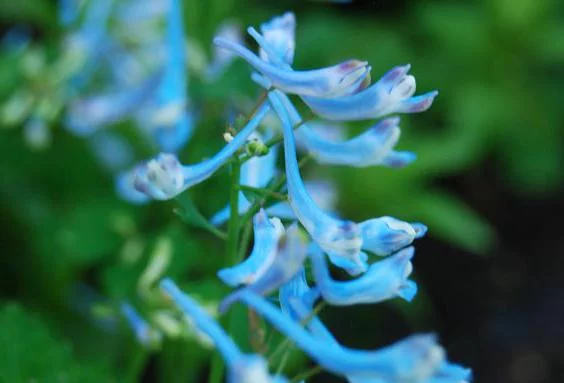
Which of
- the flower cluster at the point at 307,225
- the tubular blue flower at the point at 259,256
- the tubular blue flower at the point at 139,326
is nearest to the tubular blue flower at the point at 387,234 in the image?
the flower cluster at the point at 307,225

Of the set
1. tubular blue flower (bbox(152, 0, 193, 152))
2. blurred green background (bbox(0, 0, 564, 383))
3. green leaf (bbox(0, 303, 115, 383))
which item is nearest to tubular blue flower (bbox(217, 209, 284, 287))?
green leaf (bbox(0, 303, 115, 383))

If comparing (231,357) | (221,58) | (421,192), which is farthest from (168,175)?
(421,192)

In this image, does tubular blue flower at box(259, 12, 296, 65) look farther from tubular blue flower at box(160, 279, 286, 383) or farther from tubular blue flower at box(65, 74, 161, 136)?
tubular blue flower at box(65, 74, 161, 136)

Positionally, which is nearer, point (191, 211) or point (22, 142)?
point (191, 211)

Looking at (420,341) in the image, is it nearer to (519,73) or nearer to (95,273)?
(95,273)

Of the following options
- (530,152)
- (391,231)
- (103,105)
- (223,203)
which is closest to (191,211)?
(391,231)

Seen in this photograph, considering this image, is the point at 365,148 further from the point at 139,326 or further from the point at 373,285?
the point at 139,326

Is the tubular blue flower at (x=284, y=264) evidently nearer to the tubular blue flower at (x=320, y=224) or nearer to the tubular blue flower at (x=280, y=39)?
the tubular blue flower at (x=320, y=224)
